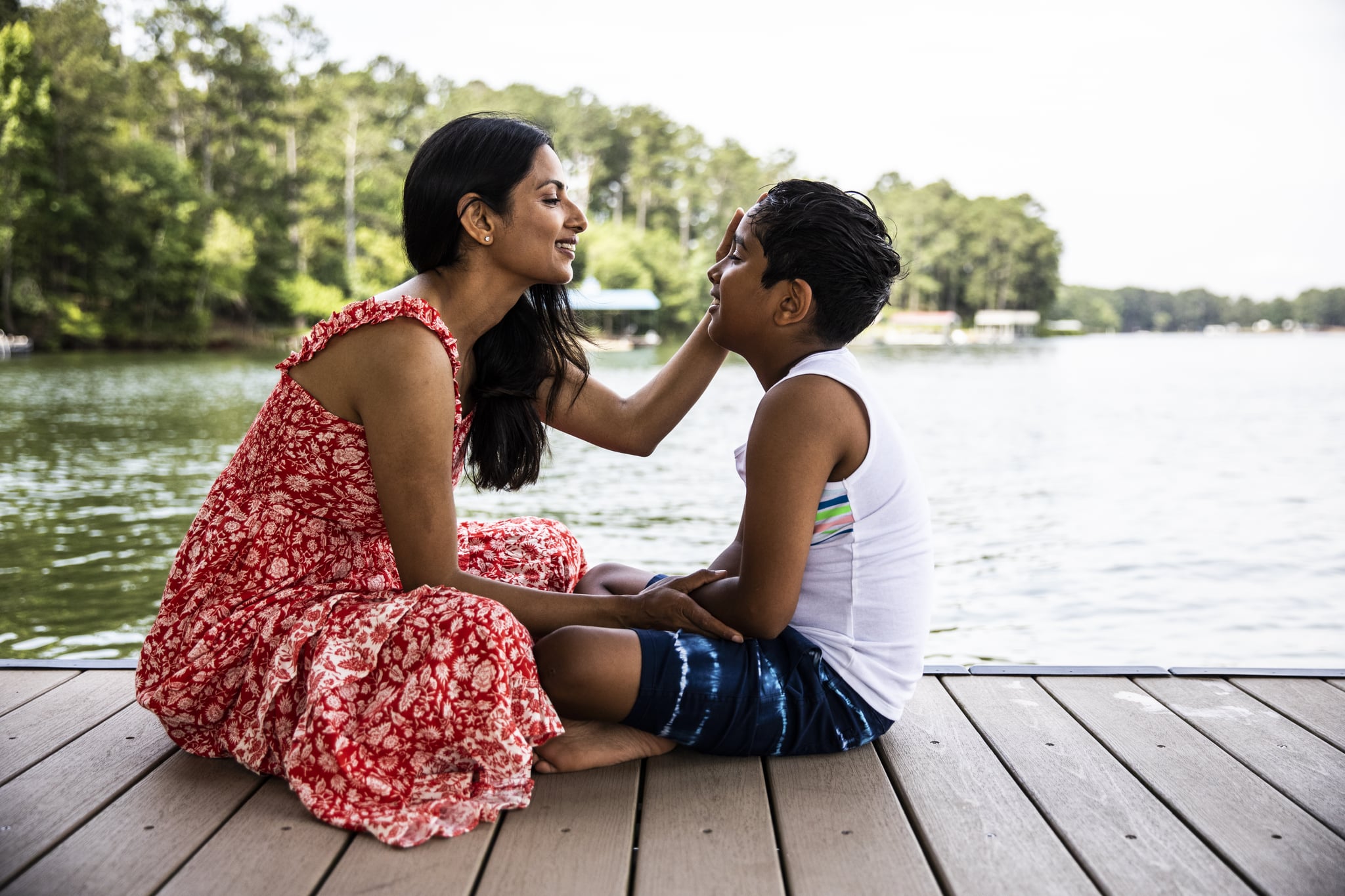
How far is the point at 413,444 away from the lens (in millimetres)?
1745

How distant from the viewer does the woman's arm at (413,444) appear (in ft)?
5.73

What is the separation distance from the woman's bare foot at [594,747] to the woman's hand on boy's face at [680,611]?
191mm

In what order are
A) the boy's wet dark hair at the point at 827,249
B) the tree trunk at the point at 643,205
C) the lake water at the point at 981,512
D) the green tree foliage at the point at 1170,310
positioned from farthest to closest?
the green tree foliage at the point at 1170,310 < the tree trunk at the point at 643,205 < the lake water at the point at 981,512 < the boy's wet dark hair at the point at 827,249

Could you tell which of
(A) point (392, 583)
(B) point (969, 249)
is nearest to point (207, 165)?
(A) point (392, 583)

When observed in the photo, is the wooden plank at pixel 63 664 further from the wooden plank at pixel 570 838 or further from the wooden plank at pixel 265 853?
the wooden plank at pixel 570 838

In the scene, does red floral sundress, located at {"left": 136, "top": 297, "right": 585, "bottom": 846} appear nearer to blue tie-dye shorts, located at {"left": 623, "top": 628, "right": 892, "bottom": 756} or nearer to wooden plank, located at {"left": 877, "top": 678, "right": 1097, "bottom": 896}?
blue tie-dye shorts, located at {"left": 623, "top": 628, "right": 892, "bottom": 756}

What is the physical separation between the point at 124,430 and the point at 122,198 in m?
20.3

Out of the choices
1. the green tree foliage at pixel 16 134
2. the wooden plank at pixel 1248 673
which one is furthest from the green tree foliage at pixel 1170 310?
the wooden plank at pixel 1248 673

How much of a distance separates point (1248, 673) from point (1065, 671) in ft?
1.37

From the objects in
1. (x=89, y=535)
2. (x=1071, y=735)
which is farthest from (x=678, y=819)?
(x=89, y=535)

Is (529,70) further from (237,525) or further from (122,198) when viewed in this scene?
(237,525)

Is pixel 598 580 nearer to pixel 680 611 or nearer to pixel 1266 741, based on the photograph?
pixel 680 611

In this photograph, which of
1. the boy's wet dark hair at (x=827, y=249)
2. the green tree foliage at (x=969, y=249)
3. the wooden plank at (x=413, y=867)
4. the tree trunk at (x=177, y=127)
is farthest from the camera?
the green tree foliage at (x=969, y=249)

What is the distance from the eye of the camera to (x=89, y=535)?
6.66 m
